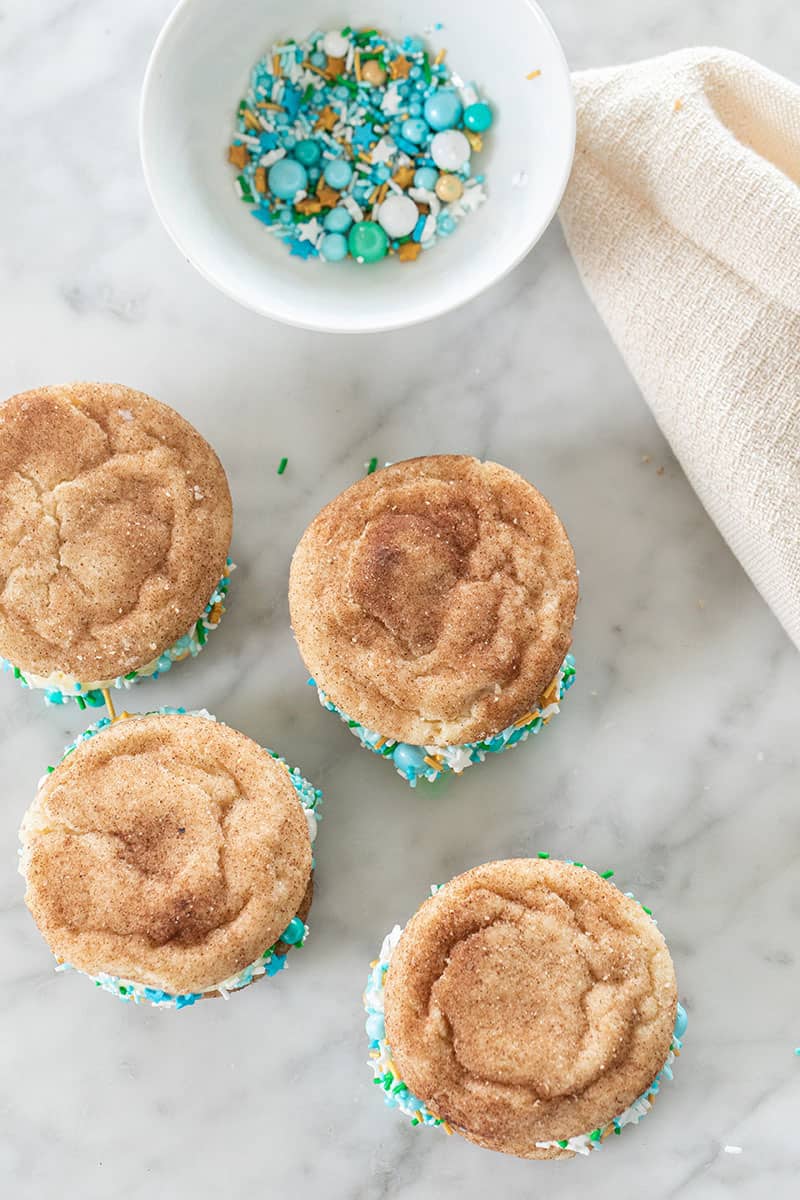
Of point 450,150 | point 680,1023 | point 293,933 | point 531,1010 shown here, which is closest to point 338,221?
point 450,150

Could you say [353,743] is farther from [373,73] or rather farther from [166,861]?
[373,73]

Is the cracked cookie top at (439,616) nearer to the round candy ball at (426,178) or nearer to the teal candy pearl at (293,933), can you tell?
the teal candy pearl at (293,933)

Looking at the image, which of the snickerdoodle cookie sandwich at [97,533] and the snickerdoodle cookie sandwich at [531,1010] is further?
the snickerdoodle cookie sandwich at [97,533]

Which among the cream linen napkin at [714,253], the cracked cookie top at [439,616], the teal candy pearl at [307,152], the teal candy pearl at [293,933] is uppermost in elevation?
the teal candy pearl at [307,152]

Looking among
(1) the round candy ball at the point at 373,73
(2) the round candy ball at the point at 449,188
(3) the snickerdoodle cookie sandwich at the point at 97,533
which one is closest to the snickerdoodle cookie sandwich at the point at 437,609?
(3) the snickerdoodle cookie sandwich at the point at 97,533

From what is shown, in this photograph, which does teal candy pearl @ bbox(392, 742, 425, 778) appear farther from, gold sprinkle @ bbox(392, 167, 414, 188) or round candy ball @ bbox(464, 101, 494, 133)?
round candy ball @ bbox(464, 101, 494, 133)

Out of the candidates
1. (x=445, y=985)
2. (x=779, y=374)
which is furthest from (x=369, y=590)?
(x=779, y=374)
